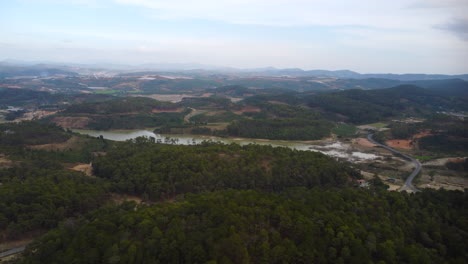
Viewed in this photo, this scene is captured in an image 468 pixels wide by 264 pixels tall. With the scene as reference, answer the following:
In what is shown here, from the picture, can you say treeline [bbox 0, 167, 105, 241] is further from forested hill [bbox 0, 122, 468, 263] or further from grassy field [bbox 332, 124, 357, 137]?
grassy field [bbox 332, 124, 357, 137]

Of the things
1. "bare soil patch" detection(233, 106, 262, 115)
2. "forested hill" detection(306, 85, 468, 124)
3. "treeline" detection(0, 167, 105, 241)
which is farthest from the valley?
"forested hill" detection(306, 85, 468, 124)

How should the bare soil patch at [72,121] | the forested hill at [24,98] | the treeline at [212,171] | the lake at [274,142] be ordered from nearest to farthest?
the treeline at [212,171]
the lake at [274,142]
the bare soil patch at [72,121]
the forested hill at [24,98]

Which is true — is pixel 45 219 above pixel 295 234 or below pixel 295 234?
below

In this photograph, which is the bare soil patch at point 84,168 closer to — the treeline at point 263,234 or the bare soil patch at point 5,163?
the bare soil patch at point 5,163

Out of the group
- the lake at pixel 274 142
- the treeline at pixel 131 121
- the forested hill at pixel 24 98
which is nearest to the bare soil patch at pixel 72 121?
the treeline at pixel 131 121

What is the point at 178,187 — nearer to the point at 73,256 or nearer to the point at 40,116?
the point at 73,256

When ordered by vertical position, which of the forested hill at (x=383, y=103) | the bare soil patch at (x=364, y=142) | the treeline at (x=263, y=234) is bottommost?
the bare soil patch at (x=364, y=142)

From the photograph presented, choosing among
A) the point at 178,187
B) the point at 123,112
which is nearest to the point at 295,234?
the point at 178,187
